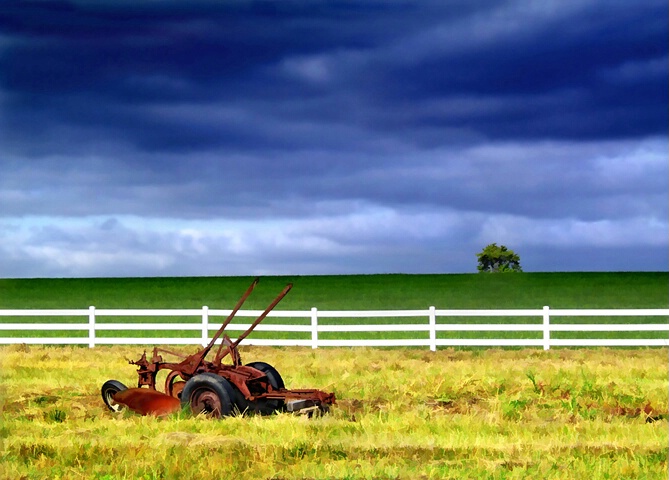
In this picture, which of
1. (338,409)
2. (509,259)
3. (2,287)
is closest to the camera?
(338,409)

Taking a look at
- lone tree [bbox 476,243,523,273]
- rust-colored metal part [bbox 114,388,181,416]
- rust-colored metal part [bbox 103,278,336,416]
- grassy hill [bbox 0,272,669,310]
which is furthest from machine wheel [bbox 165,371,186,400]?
lone tree [bbox 476,243,523,273]

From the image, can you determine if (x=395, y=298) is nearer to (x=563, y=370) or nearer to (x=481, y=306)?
(x=481, y=306)

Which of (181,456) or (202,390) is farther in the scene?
(202,390)

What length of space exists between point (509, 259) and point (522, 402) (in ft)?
207

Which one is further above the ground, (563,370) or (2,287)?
(2,287)

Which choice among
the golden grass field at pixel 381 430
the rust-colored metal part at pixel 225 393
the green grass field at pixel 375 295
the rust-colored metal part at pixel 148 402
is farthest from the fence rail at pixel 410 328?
the rust-colored metal part at pixel 148 402

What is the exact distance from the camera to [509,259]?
7538 centimetres

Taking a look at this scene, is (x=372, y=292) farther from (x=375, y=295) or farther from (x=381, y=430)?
(x=381, y=430)

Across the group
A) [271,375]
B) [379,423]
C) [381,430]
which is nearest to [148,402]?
[271,375]

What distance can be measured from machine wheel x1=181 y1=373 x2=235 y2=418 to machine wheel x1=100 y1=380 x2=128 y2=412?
65.3 inches

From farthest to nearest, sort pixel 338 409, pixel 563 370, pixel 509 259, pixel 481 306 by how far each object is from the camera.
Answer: pixel 509 259 → pixel 481 306 → pixel 563 370 → pixel 338 409

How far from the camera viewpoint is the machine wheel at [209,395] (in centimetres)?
1152

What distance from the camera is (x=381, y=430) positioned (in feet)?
35.7

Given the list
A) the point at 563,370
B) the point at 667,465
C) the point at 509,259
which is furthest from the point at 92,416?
the point at 509,259
